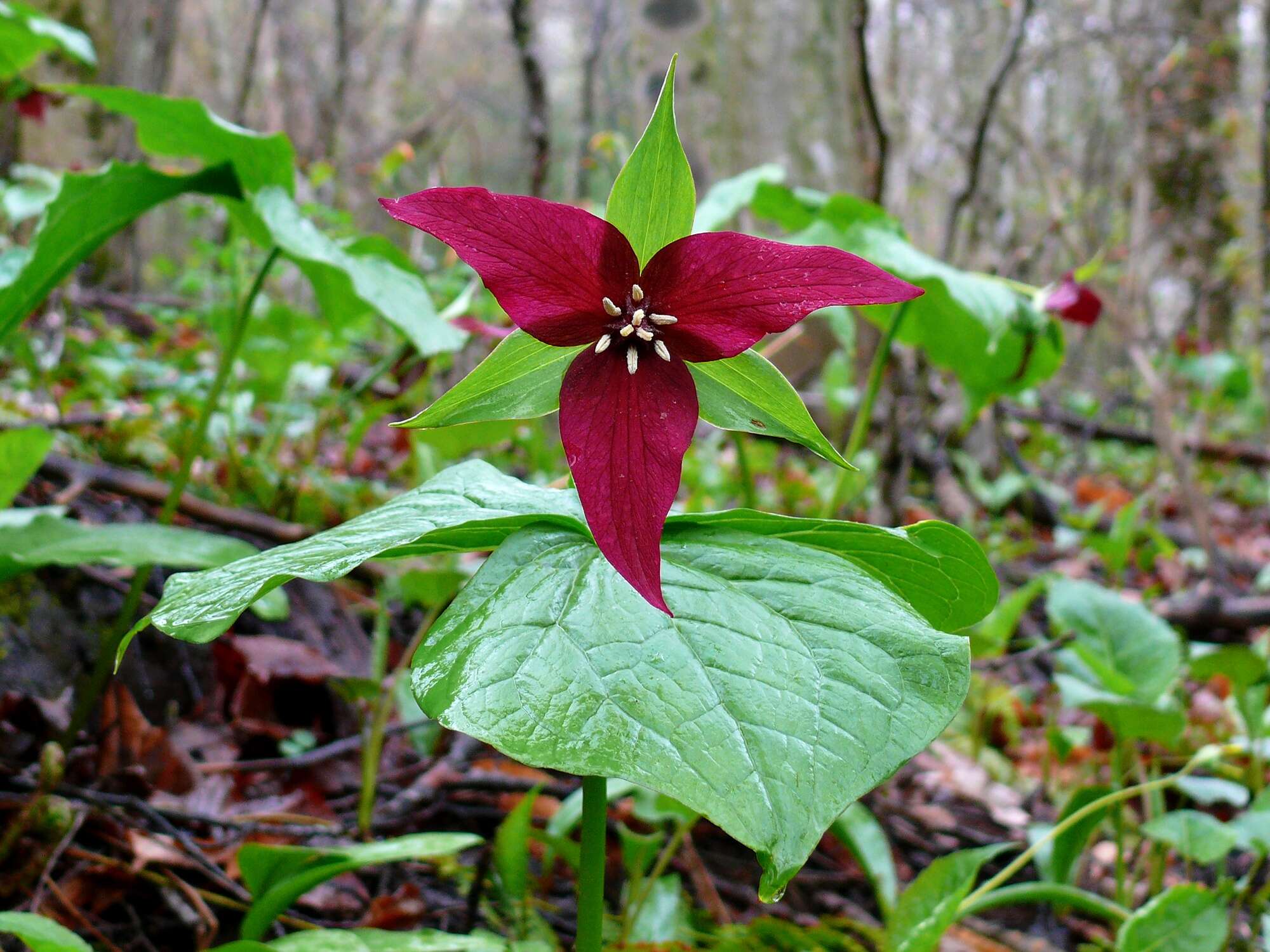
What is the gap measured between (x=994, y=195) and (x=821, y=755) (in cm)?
794

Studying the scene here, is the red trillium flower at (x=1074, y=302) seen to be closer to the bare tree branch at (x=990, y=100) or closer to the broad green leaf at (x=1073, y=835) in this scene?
the broad green leaf at (x=1073, y=835)

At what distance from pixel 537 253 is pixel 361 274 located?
713 millimetres

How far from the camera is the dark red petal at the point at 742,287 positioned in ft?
1.92

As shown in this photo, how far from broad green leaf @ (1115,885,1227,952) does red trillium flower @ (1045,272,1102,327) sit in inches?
35.1

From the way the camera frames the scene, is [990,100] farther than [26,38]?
Yes

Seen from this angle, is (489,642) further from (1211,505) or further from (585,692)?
(1211,505)

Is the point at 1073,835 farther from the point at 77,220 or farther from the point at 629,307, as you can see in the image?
the point at 77,220

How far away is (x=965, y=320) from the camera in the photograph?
156 centimetres

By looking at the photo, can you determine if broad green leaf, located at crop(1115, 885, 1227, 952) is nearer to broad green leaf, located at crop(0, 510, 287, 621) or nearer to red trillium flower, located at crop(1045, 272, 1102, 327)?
red trillium flower, located at crop(1045, 272, 1102, 327)

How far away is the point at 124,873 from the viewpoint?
1122 mm

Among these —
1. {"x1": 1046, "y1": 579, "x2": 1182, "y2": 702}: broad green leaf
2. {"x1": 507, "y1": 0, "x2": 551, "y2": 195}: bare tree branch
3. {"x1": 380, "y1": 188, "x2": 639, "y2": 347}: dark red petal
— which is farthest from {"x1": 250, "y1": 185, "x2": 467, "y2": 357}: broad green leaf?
{"x1": 507, "y1": 0, "x2": 551, "y2": 195}: bare tree branch

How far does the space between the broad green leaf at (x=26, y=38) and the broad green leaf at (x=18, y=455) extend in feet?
3.16

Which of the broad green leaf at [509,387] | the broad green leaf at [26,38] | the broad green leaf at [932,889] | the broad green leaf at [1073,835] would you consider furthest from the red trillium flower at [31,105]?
the broad green leaf at [1073,835]

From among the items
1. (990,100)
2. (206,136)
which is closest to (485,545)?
(206,136)
